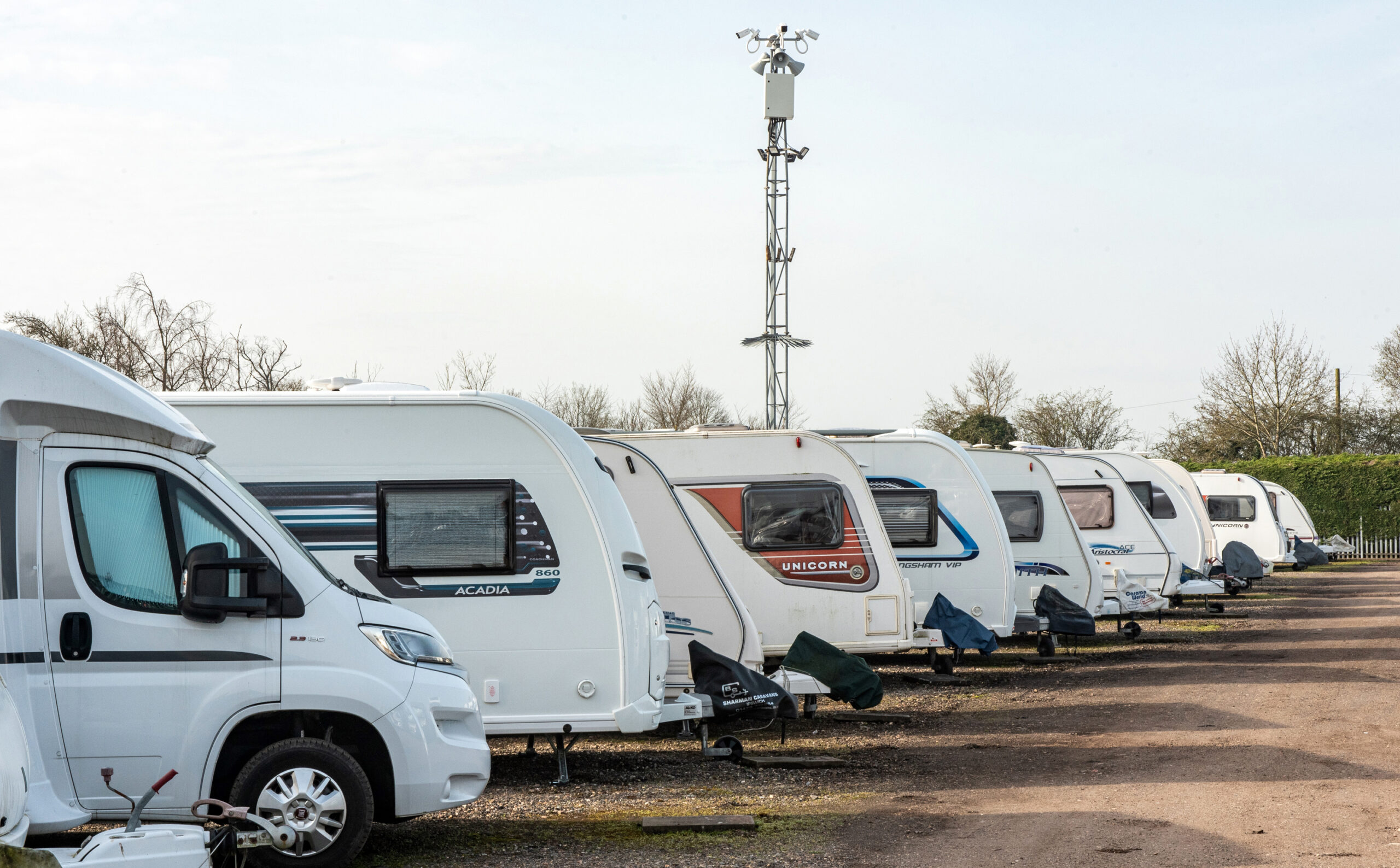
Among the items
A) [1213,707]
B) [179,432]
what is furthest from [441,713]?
[1213,707]

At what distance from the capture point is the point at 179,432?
6.18 metres

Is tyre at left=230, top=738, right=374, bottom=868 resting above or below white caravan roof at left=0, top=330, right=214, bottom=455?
below

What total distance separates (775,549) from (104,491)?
7.46m

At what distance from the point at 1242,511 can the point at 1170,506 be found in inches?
323

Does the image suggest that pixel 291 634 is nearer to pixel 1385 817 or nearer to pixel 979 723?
pixel 1385 817

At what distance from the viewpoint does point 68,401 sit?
604 cm

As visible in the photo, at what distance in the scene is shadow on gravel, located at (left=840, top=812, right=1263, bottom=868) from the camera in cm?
682

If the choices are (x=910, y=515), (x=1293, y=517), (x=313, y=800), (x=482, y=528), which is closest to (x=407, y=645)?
(x=313, y=800)

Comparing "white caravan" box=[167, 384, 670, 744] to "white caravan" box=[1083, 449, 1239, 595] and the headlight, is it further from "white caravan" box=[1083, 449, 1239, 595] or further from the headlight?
"white caravan" box=[1083, 449, 1239, 595]

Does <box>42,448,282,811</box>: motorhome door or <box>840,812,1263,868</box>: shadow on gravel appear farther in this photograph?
<box>840,812,1263,868</box>: shadow on gravel

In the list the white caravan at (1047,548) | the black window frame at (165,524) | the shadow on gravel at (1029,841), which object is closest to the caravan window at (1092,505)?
the white caravan at (1047,548)

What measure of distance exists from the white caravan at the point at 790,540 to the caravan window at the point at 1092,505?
8.76 m

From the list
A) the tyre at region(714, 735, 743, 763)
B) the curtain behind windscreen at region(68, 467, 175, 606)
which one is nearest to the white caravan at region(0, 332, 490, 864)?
the curtain behind windscreen at region(68, 467, 175, 606)

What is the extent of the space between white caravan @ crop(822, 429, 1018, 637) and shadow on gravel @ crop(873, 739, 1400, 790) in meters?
4.44
